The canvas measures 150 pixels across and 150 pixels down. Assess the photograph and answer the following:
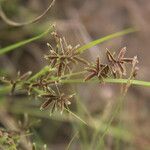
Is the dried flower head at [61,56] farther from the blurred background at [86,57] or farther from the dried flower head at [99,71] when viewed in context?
the blurred background at [86,57]

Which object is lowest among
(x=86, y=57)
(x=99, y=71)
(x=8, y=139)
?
(x=8, y=139)

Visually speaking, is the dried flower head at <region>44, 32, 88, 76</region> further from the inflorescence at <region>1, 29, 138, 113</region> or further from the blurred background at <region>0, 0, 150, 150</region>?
the blurred background at <region>0, 0, 150, 150</region>

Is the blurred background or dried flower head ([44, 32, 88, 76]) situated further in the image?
the blurred background

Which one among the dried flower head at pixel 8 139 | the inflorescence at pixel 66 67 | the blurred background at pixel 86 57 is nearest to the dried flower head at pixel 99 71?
the inflorescence at pixel 66 67

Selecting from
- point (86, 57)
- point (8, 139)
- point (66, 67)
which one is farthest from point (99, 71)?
point (86, 57)

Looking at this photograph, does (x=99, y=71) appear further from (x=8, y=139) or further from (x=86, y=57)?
(x=86, y=57)

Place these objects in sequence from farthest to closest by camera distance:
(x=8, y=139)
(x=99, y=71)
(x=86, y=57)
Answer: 1. (x=86, y=57)
2. (x=8, y=139)
3. (x=99, y=71)

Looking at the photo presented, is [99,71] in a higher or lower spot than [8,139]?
higher

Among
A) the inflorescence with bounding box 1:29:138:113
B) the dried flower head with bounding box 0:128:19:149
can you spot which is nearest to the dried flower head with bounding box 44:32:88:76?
the inflorescence with bounding box 1:29:138:113
